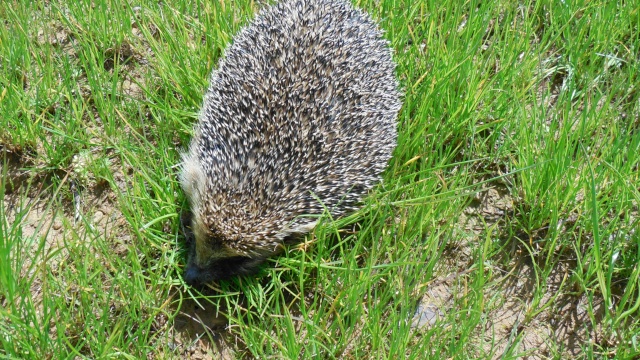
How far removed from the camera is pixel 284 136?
135 inches

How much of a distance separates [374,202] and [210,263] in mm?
1014

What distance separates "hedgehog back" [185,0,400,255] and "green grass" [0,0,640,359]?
0.22 meters

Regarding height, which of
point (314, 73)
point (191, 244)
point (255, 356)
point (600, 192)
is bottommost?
point (255, 356)

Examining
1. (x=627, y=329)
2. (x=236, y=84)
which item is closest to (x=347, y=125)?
(x=236, y=84)

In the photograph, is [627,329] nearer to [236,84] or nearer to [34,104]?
[236,84]

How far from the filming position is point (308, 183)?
343 centimetres

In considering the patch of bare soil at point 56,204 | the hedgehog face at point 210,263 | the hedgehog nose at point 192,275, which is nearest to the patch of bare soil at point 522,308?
the hedgehog face at point 210,263

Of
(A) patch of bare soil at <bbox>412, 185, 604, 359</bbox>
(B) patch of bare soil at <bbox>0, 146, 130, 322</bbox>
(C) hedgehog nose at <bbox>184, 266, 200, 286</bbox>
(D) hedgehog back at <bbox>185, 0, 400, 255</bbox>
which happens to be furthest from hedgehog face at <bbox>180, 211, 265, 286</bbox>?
(A) patch of bare soil at <bbox>412, 185, 604, 359</bbox>

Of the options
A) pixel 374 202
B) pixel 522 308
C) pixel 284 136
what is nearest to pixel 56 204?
pixel 284 136

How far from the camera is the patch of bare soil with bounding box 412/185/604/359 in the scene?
3.48 meters

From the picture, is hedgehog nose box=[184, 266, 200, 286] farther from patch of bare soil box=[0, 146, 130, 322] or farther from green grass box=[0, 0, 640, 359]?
patch of bare soil box=[0, 146, 130, 322]

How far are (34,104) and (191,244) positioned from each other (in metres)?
1.50

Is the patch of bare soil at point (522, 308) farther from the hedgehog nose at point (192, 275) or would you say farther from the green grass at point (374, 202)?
the hedgehog nose at point (192, 275)

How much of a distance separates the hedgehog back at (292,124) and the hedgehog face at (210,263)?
0.10 metres
